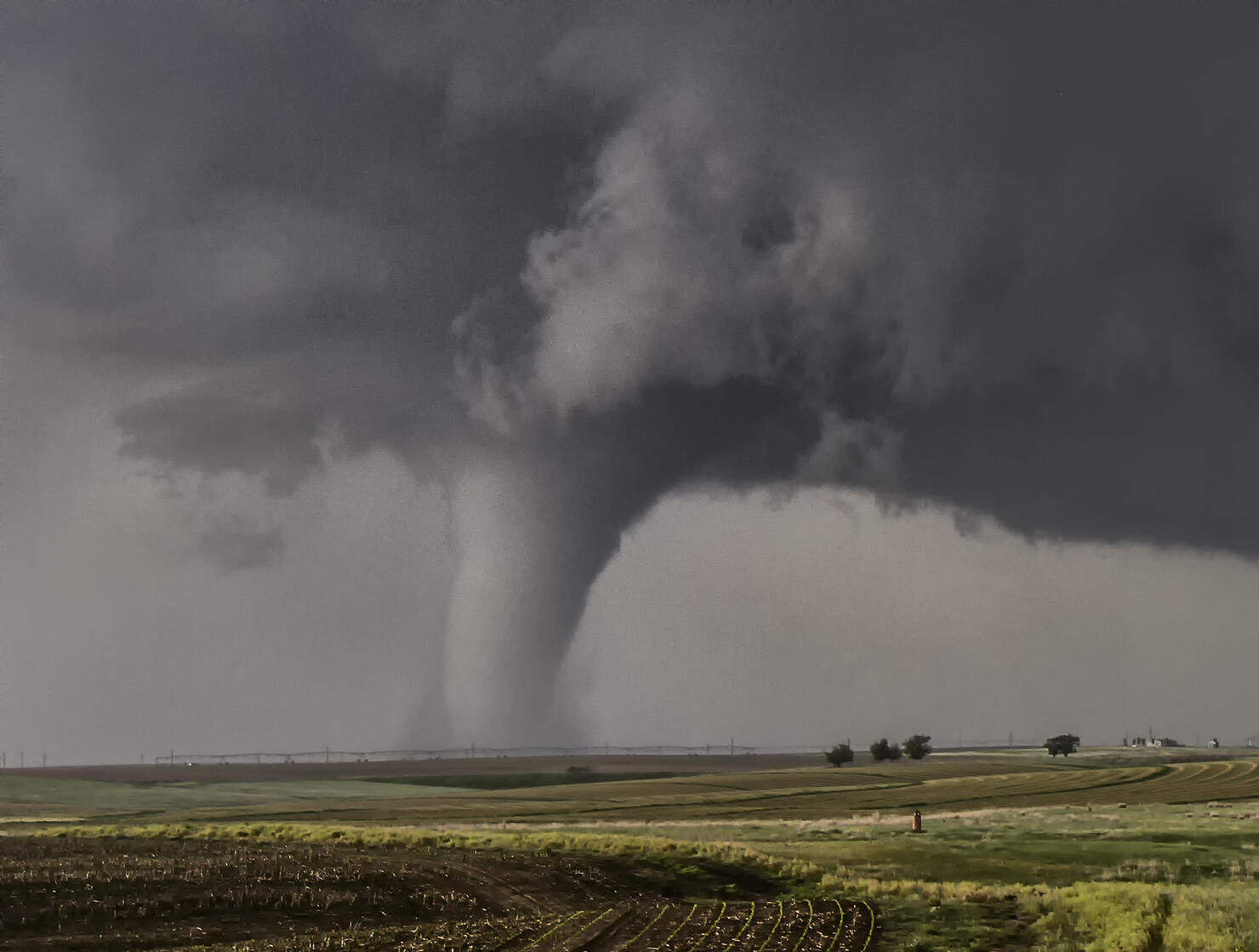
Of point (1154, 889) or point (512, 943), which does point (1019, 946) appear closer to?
point (1154, 889)

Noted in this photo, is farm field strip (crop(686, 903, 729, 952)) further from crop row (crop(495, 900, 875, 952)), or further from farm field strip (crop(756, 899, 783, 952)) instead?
farm field strip (crop(756, 899, 783, 952))

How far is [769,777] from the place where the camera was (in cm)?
18812

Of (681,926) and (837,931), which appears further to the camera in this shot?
(681,926)

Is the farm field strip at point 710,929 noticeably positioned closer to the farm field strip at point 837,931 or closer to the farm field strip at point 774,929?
the farm field strip at point 774,929

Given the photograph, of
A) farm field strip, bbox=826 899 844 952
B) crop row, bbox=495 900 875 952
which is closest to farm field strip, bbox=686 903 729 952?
crop row, bbox=495 900 875 952

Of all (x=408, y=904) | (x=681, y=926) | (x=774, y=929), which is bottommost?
(x=774, y=929)

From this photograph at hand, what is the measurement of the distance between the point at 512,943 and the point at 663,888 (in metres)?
15.7

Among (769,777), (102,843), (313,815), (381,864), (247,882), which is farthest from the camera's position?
(769,777)

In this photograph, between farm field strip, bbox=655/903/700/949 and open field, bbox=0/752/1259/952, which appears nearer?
farm field strip, bbox=655/903/700/949

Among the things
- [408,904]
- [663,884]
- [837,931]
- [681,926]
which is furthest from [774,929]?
[408,904]

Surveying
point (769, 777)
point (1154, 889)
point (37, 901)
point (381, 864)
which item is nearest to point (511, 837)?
point (381, 864)

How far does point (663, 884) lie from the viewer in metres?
50.9

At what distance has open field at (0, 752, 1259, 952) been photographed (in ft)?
121

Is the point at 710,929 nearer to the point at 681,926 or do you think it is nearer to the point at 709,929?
the point at 709,929
